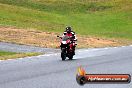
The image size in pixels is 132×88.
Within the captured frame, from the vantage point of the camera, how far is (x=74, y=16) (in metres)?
A: 70.1

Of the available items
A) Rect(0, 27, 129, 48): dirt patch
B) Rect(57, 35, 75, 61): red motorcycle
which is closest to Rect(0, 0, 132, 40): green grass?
Rect(0, 27, 129, 48): dirt patch

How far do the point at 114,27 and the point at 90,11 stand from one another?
14613 mm

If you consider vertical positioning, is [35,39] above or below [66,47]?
below

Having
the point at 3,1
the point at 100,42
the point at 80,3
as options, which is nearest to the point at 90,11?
the point at 80,3

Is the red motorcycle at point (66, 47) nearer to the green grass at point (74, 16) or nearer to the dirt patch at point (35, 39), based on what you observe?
the dirt patch at point (35, 39)

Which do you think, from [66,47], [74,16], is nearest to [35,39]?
[66,47]

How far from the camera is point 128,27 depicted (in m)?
62.6

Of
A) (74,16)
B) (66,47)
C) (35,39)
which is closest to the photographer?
(66,47)

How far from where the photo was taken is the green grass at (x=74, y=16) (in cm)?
5472

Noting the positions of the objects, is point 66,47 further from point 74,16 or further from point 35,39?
point 74,16

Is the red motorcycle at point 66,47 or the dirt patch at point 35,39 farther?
the dirt patch at point 35,39

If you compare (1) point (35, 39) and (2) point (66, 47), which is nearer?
(2) point (66, 47)

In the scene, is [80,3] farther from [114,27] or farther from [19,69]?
[19,69]

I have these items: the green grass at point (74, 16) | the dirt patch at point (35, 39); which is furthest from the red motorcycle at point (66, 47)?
the green grass at point (74, 16)
